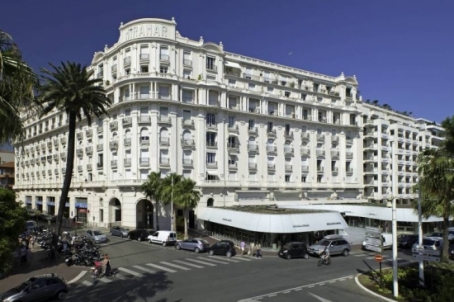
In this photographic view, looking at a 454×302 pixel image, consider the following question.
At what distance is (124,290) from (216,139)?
37.4 meters

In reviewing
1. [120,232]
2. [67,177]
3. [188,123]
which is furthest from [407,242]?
[67,177]

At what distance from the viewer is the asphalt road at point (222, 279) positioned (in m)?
20.4

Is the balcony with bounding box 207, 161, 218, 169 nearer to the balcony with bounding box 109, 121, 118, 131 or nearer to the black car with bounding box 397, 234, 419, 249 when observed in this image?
the balcony with bounding box 109, 121, 118, 131

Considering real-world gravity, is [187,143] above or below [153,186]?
above

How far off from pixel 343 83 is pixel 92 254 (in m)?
62.3

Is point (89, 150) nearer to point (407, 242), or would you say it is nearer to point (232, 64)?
point (232, 64)

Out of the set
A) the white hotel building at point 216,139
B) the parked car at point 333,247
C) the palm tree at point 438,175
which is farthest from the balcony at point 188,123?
the palm tree at point 438,175

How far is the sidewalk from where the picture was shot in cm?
2516

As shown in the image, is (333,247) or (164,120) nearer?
(333,247)

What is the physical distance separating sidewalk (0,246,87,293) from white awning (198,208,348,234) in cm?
1704

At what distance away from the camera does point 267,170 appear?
2474 inches

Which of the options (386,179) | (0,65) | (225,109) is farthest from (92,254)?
(386,179)

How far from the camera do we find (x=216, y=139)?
57469mm

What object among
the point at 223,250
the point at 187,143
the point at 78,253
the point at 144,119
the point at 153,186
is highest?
the point at 144,119
